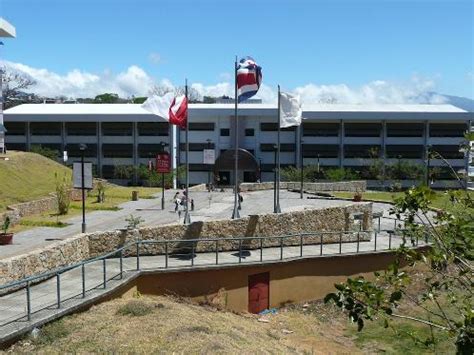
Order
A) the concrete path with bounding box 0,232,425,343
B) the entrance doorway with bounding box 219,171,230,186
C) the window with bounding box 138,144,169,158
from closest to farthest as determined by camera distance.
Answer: the concrete path with bounding box 0,232,425,343
the entrance doorway with bounding box 219,171,230,186
the window with bounding box 138,144,169,158

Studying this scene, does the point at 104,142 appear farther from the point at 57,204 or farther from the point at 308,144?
the point at 57,204

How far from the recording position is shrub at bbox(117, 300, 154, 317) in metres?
13.5

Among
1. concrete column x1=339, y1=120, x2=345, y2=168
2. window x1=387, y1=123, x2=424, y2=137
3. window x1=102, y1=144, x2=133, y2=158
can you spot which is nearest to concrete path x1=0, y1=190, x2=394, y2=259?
concrete column x1=339, y1=120, x2=345, y2=168

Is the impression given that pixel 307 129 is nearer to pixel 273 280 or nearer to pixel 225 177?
pixel 225 177

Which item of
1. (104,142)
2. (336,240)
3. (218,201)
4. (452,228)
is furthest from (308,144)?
(452,228)

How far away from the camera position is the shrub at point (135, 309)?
13516 mm

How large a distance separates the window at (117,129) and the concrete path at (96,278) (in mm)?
57709

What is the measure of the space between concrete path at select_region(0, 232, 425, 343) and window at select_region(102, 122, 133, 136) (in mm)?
57709

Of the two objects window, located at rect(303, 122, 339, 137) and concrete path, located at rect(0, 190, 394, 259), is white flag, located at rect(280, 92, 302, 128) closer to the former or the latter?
concrete path, located at rect(0, 190, 394, 259)

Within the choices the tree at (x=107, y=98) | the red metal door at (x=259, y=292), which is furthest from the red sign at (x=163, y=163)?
the tree at (x=107, y=98)

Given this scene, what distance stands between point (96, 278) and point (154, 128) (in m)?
62.4

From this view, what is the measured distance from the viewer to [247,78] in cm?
2523

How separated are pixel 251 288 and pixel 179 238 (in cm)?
318

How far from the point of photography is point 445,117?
76.7 m
